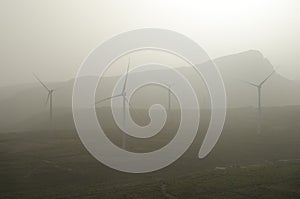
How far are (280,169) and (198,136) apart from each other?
5252cm

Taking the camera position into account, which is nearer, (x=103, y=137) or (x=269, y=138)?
(x=269, y=138)

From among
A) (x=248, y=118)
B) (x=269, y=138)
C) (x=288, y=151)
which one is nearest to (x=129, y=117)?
(x=248, y=118)

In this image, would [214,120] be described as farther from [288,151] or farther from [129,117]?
[288,151]

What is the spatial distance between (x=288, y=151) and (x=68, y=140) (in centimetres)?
6008

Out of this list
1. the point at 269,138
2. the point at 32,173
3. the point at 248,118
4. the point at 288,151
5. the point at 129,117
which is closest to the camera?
the point at 32,173

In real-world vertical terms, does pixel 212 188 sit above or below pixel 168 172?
above

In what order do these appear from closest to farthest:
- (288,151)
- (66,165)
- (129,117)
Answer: (66,165)
(288,151)
(129,117)

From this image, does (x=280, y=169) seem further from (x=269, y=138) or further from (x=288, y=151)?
(x=269, y=138)

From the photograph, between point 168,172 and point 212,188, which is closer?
point 212,188

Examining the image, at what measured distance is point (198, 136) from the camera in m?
112

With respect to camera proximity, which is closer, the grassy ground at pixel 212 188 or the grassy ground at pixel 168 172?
the grassy ground at pixel 212 188

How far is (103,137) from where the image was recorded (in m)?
119

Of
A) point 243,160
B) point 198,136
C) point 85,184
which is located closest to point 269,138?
point 198,136

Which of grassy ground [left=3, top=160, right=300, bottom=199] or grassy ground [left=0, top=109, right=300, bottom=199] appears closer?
grassy ground [left=3, top=160, right=300, bottom=199]
